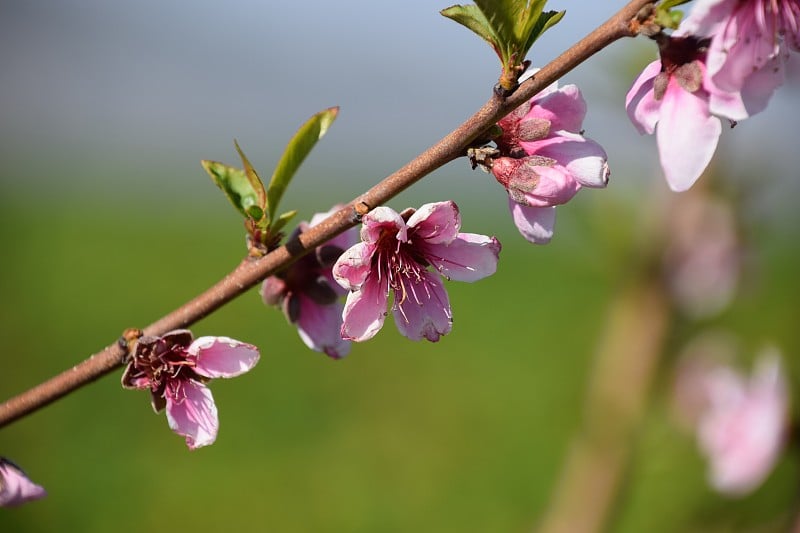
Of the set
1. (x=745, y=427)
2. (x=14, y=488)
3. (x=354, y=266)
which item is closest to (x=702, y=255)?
(x=745, y=427)

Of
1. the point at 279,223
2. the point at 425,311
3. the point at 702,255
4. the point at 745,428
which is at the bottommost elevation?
the point at 745,428

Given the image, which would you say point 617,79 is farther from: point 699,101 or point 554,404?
point 554,404

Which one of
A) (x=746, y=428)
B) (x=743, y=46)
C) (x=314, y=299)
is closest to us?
(x=743, y=46)

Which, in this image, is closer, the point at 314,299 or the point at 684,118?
the point at 684,118

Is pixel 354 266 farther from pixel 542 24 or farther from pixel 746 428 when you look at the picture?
pixel 746 428

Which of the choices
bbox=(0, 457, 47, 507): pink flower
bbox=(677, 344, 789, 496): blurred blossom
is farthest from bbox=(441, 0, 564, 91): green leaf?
bbox=(677, 344, 789, 496): blurred blossom

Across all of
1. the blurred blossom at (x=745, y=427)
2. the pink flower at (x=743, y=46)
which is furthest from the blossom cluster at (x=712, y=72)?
the blurred blossom at (x=745, y=427)
